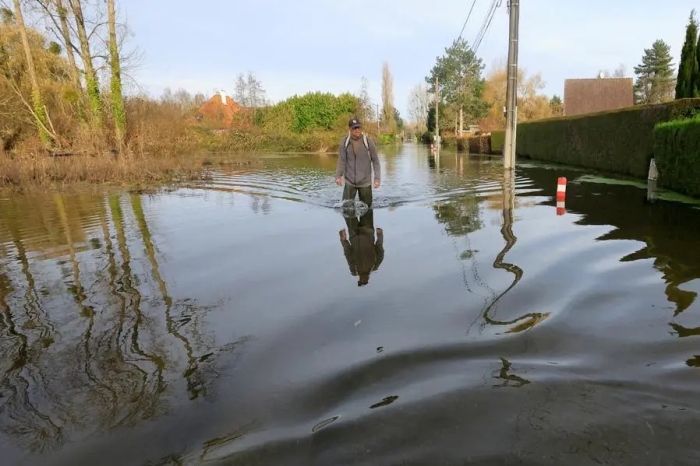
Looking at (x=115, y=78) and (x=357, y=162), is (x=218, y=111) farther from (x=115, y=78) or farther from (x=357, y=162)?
(x=357, y=162)

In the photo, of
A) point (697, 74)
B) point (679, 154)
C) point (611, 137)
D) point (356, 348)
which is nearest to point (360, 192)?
point (356, 348)

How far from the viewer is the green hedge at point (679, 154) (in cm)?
977

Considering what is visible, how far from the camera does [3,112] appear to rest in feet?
68.4

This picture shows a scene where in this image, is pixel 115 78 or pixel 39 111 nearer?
pixel 39 111

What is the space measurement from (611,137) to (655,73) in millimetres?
60270

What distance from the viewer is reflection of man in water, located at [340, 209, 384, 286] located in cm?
584

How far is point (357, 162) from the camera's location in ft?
31.2

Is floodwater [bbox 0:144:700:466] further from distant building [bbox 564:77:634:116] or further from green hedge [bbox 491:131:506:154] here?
distant building [bbox 564:77:634:116]

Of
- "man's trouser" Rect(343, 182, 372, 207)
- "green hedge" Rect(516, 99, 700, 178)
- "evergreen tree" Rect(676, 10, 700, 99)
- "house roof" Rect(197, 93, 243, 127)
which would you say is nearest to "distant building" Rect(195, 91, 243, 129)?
"house roof" Rect(197, 93, 243, 127)

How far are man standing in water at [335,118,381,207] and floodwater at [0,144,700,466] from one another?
2234mm

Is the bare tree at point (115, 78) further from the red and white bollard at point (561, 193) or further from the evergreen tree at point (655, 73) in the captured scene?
the evergreen tree at point (655, 73)

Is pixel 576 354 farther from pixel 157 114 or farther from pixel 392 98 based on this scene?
pixel 392 98

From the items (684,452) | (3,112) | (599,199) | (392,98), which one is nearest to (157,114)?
(3,112)

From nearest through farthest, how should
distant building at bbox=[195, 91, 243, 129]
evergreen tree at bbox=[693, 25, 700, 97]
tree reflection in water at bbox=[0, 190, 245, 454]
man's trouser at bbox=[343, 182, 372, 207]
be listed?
tree reflection in water at bbox=[0, 190, 245, 454]
man's trouser at bbox=[343, 182, 372, 207]
evergreen tree at bbox=[693, 25, 700, 97]
distant building at bbox=[195, 91, 243, 129]
